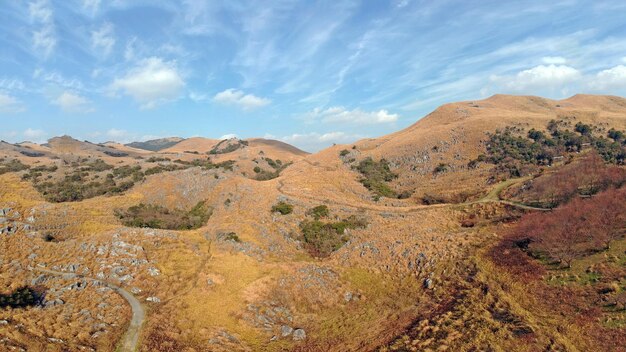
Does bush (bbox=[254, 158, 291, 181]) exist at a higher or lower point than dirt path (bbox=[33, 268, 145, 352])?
higher

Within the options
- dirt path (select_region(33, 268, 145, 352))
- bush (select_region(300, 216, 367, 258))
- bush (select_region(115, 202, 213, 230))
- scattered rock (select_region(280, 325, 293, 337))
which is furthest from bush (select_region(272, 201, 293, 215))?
dirt path (select_region(33, 268, 145, 352))

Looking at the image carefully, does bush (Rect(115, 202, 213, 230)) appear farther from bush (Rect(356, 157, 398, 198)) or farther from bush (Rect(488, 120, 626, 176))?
bush (Rect(488, 120, 626, 176))

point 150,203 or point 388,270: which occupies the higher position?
point 150,203

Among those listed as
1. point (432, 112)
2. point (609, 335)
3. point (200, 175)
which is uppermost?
point (432, 112)

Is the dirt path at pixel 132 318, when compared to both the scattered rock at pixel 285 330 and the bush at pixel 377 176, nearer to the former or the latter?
the scattered rock at pixel 285 330

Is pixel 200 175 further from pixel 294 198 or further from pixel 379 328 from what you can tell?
pixel 379 328

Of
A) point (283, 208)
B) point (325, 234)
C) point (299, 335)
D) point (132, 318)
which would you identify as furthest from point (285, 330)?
point (283, 208)

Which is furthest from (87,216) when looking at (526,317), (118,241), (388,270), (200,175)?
(526,317)
